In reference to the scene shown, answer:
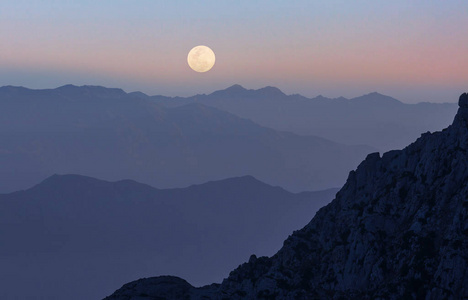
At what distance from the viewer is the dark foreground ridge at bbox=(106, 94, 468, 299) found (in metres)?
86.4

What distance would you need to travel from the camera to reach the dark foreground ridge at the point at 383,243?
283 feet

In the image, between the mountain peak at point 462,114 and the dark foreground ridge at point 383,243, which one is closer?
the dark foreground ridge at point 383,243

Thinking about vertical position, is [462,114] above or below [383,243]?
above

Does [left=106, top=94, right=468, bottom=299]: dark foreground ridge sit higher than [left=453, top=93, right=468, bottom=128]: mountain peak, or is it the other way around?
[left=453, top=93, right=468, bottom=128]: mountain peak

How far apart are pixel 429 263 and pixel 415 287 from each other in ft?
12.6

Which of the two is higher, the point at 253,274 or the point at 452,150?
the point at 452,150

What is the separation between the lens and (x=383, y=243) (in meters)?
96.2

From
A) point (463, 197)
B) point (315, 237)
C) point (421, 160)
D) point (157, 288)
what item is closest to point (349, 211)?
point (315, 237)

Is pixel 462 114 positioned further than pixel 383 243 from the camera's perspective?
Yes

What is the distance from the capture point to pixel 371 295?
90125 mm

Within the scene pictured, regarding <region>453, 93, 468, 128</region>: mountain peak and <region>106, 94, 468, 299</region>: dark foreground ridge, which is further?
<region>453, 93, 468, 128</region>: mountain peak

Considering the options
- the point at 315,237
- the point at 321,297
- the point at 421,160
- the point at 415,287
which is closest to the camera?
the point at 415,287

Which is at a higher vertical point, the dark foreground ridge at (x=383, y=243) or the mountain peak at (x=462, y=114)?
the mountain peak at (x=462, y=114)

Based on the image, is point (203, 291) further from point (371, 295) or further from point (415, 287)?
point (415, 287)
